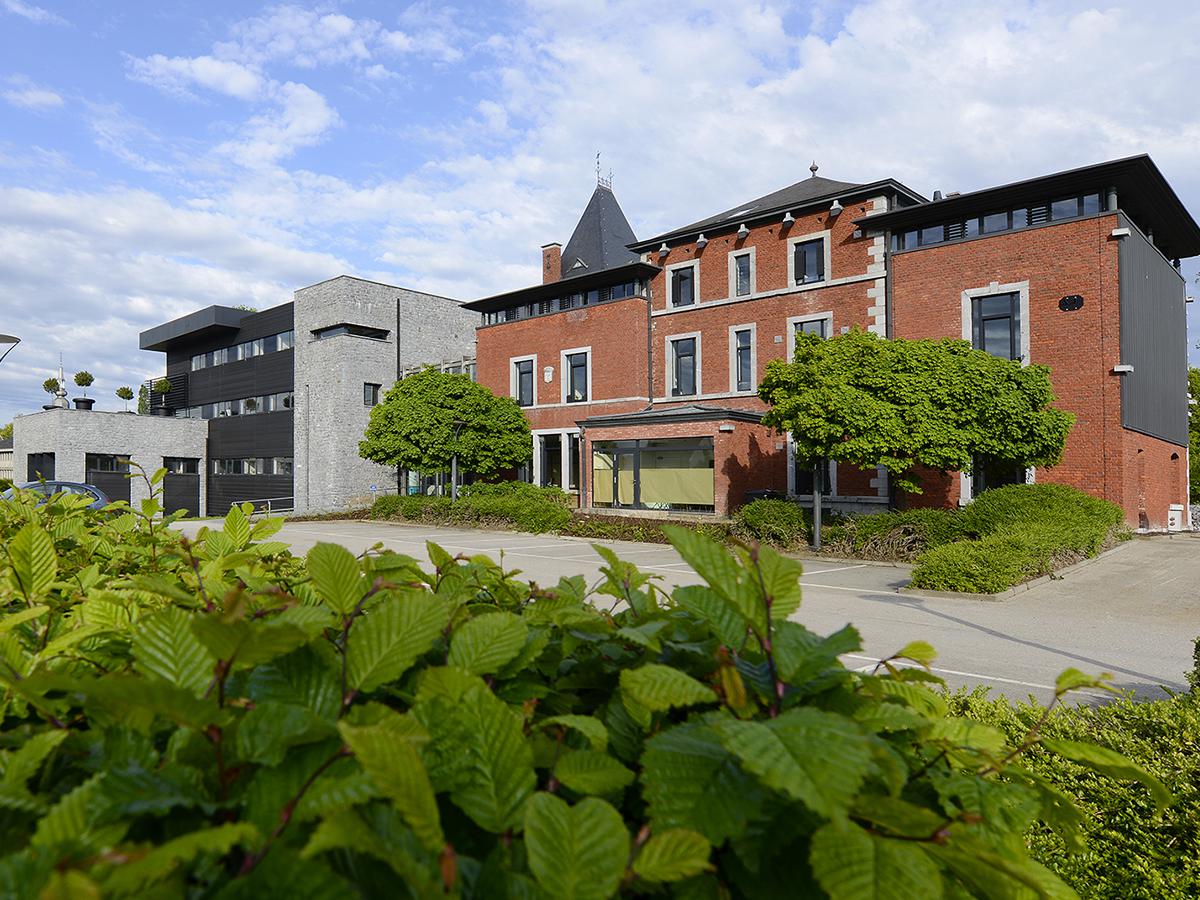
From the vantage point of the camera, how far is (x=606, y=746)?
1.00m

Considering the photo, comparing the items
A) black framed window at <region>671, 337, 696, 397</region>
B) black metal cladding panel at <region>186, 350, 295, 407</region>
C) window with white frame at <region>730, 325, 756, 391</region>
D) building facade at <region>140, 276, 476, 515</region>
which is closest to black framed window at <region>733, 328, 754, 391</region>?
window with white frame at <region>730, 325, 756, 391</region>

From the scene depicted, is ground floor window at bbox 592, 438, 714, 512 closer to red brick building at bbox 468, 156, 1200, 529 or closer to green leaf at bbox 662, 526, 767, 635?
red brick building at bbox 468, 156, 1200, 529

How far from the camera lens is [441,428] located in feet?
102

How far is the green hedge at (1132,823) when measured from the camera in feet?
9.56

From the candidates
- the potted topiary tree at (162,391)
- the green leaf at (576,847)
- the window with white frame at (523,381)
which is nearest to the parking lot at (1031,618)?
the green leaf at (576,847)

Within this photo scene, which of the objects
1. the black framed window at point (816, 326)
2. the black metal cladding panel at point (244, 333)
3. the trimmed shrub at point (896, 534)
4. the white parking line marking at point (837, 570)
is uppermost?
the black metal cladding panel at point (244, 333)

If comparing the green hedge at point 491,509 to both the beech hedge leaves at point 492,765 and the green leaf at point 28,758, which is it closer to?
the beech hedge leaves at point 492,765

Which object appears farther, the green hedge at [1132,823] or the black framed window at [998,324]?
the black framed window at [998,324]

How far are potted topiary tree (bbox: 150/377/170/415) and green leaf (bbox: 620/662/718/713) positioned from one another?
6098 cm

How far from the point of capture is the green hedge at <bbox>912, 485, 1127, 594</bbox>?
12.3 m

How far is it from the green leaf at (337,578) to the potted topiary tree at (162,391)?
6051cm

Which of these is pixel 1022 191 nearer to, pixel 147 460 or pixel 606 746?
pixel 606 746

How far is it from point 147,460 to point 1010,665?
5038cm

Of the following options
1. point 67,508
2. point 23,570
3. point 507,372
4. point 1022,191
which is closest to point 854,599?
point 67,508
